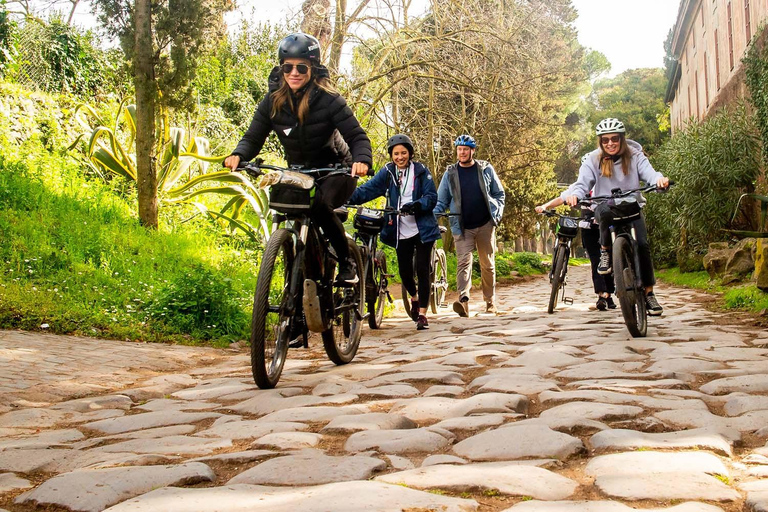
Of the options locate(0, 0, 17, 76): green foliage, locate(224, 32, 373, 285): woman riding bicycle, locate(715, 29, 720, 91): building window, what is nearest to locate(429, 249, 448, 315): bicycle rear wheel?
locate(224, 32, 373, 285): woman riding bicycle

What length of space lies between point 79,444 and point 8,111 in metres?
10.8

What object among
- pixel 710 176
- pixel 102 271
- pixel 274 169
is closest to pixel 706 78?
pixel 710 176

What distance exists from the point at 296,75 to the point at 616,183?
4057 mm

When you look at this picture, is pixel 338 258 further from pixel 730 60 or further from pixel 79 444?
pixel 730 60

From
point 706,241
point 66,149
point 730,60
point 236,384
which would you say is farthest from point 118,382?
point 730,60

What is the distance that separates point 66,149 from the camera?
13.2 m

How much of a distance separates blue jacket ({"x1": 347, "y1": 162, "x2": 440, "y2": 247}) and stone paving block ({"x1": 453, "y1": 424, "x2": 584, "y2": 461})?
5.61 m

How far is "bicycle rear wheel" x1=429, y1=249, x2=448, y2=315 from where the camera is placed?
10984mm

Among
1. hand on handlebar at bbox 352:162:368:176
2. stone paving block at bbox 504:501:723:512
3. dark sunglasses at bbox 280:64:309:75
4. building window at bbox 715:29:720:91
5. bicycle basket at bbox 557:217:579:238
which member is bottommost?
stone paving block at bbox 504:501:723:512

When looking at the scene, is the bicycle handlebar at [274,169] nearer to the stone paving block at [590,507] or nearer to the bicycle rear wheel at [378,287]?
the bicycle rear wheel at [378,287]

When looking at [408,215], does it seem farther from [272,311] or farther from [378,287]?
[272,311]

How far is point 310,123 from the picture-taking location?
5.54 m

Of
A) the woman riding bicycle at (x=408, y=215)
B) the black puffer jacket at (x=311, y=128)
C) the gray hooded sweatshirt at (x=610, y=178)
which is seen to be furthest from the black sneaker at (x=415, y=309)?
the black puffer jacket at (x=311, y=128)

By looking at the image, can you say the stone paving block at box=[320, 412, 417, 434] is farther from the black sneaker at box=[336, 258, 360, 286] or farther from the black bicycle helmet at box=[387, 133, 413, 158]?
the black bicycle helmet at box=[387, 133, 413, 158]
